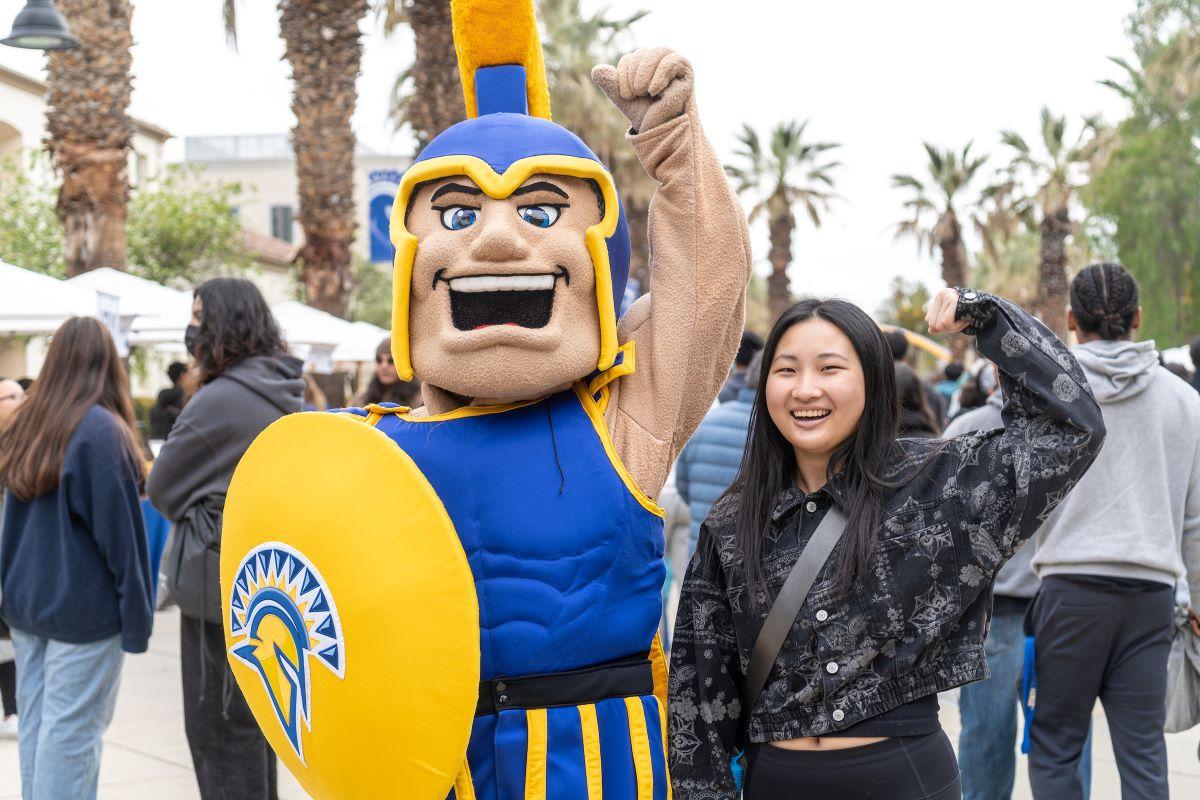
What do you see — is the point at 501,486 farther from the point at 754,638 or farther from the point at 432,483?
the point at 754,638

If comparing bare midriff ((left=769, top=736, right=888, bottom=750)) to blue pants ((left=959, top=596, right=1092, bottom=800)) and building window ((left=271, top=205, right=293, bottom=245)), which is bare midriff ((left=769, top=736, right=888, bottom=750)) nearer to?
blue pants ((left=959, top=596, right=1092, bottom=800))

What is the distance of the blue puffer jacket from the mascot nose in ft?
8.93

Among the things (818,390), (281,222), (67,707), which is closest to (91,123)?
(67,707)

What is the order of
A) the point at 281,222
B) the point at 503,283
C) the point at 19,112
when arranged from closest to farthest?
the point at 503,283 → the point at 19,112 → the point at 281,222

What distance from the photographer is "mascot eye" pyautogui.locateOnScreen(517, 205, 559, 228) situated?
2.67 meters

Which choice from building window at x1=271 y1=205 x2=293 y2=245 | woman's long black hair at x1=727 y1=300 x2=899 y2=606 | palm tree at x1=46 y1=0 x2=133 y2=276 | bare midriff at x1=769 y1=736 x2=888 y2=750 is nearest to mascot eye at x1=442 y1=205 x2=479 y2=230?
woman's long black hair at x1=727 y1=300 x2=899 y2=606

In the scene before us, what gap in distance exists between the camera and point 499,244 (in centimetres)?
254

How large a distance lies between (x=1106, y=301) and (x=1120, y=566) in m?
0.79

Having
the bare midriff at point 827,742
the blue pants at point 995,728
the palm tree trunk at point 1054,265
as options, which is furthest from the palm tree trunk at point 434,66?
the palm tree trunk at point 1054,265

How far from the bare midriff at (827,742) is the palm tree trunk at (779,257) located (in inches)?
955

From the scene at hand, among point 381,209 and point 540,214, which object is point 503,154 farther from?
point 381,209

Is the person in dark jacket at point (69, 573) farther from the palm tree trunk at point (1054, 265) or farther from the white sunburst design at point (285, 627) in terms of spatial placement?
the palm tree trunk at point (1054, 265)

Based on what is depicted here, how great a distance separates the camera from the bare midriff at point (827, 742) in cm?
226

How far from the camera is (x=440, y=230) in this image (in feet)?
8.73
